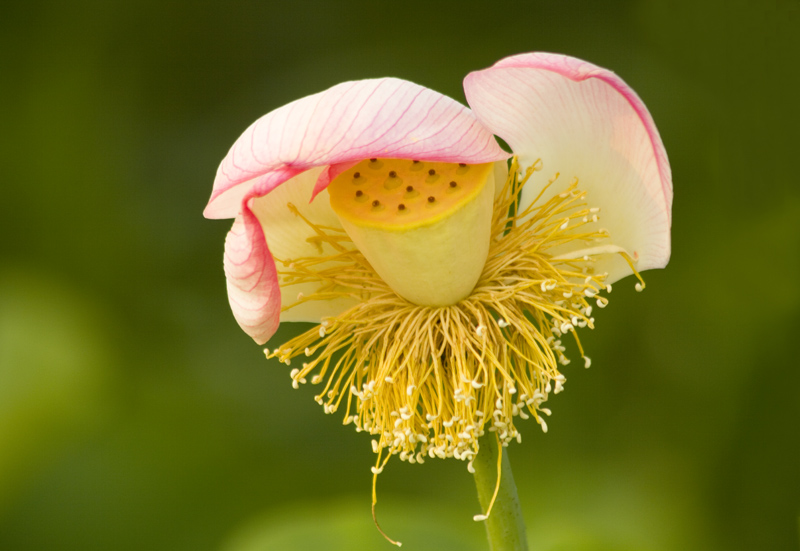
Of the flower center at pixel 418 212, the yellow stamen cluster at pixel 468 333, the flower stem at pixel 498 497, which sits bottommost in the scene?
the flower stem at pixel 498 497

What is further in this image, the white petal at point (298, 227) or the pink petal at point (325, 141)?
the white petal at point (298, 227)

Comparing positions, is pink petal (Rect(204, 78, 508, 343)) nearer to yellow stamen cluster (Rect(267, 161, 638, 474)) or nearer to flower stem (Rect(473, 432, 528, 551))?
yellow stamen cluster (Rect(267, 161, 638, 474))

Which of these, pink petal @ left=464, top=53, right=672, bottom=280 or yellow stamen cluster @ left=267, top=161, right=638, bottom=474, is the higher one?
pink petal @ left=464, top=53, right=672, bottom=280

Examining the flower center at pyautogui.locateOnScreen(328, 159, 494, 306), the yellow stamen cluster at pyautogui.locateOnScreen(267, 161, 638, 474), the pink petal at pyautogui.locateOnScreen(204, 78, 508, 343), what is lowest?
the yellow stamen cluster at pyautogui.locateOnScreen(267, 161, 638, 474)

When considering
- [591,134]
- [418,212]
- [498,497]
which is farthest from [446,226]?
[498,497]

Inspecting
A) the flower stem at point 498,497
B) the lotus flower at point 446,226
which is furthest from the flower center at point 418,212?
the flower stem at point 498,497

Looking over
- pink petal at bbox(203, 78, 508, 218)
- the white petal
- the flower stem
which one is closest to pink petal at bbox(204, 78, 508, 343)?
pink petal at bbox(203, 78, 508, 218)

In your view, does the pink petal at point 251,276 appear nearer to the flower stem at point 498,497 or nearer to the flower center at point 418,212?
the flower center at point 418,212

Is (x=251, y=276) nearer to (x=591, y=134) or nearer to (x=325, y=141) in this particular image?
(x=325, y=141)

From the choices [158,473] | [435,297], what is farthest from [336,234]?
[158,473]
